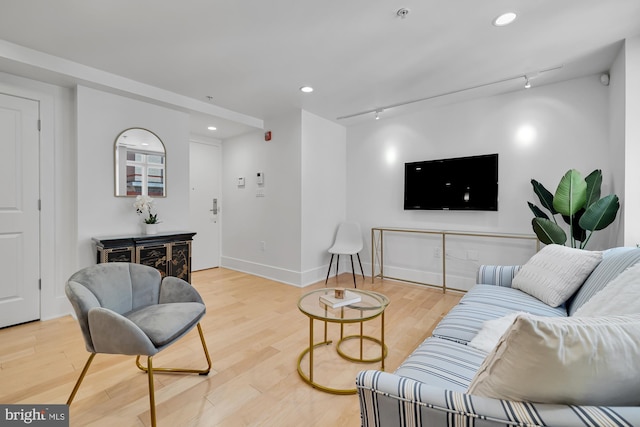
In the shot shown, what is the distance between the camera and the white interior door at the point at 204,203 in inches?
189

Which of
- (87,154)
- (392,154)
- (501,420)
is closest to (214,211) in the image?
(87,154)

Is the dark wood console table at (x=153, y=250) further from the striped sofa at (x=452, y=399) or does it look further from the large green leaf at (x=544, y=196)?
the large green leaf at (x=544, y=196)

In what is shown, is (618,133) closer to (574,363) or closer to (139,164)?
(574,363)

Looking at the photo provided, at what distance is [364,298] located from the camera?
6.90 ft

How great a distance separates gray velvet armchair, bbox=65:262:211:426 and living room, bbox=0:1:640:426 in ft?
4.64

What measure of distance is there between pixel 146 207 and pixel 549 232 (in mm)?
4051

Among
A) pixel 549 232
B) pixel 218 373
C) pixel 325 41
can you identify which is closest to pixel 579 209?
pixel 549 232

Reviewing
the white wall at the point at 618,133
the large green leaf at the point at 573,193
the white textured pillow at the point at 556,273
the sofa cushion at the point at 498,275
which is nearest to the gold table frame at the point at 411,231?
the large green leaf at the point at 573,193

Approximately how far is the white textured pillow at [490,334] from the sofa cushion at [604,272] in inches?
18.4

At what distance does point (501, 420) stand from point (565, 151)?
339cm

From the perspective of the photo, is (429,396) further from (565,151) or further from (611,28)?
(565,151)

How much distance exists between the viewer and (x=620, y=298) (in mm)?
1062

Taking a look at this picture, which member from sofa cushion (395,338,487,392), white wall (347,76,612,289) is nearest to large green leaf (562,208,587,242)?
white wall (347,76,612,289)

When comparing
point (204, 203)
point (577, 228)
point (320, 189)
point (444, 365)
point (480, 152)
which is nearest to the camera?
point (444, 365)
